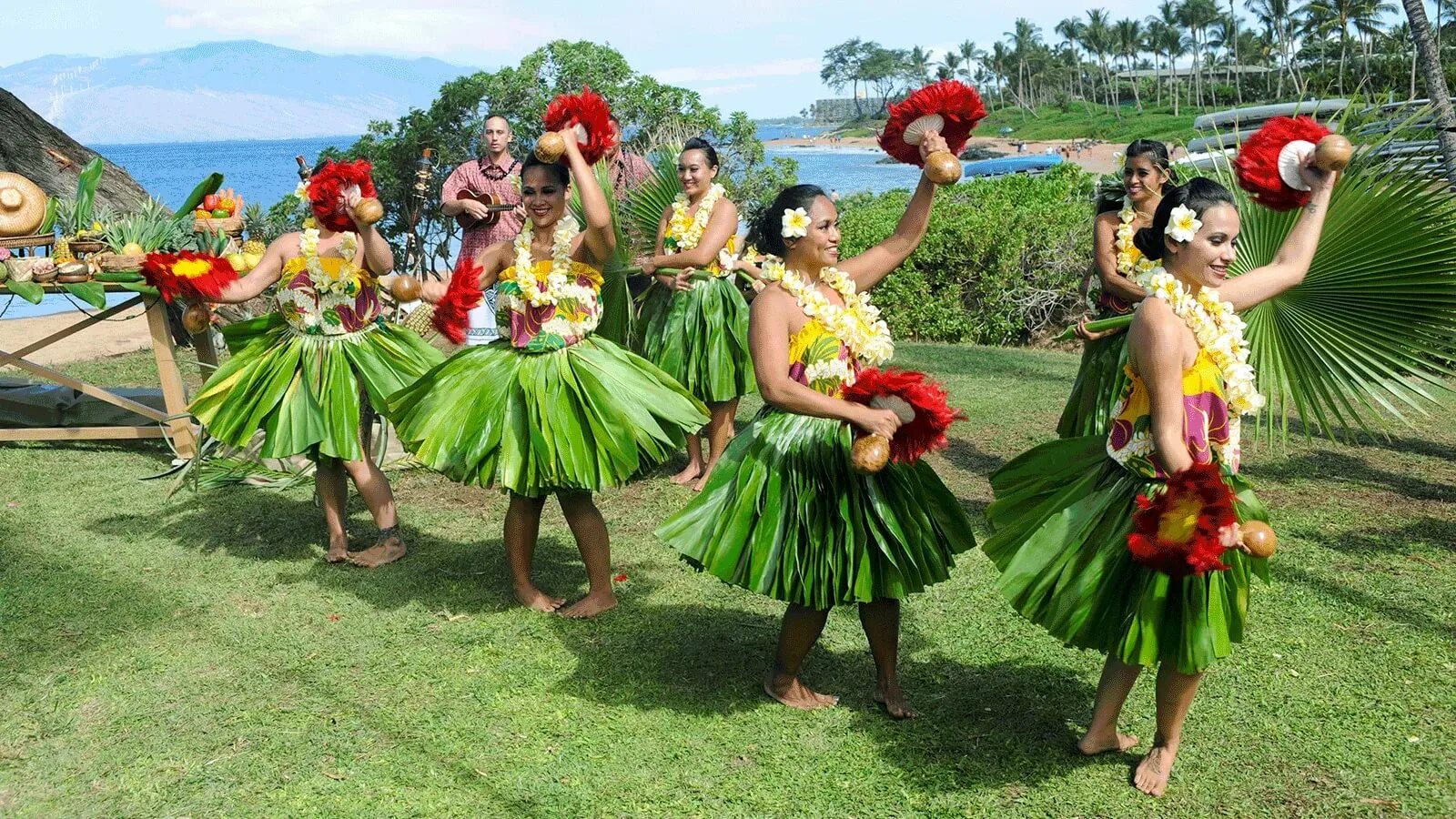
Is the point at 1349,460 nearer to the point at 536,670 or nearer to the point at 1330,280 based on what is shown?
the point at 1330,280

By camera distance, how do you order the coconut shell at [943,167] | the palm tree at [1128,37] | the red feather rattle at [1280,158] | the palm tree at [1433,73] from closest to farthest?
1. the red feather rattle at [1280,158]
2. the coconut shell at [943,167]
3. the palm tree at [1433,73]
4. the palm tree at [1128,37]

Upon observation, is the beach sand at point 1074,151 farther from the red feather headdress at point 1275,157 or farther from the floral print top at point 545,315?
the red feather headdress at point 1275,157

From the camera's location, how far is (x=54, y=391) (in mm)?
7496

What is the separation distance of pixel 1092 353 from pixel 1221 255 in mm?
1840

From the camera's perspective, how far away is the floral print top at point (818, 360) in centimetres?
340

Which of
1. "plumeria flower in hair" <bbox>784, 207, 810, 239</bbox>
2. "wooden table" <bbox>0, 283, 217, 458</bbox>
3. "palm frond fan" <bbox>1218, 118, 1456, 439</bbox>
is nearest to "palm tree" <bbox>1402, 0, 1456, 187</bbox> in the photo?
"palm frond fan" <bbox>1218, 118, 1456, 439</bbox>

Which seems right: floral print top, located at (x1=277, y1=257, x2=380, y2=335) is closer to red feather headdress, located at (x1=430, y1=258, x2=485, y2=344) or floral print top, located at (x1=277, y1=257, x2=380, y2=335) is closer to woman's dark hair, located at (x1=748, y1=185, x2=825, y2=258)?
red feather headdress, located at (x1=430, y1=258, x2=485, y2=344)

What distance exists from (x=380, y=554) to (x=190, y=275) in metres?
1.40

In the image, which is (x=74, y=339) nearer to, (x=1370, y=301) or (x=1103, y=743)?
(x=1103, y=743)

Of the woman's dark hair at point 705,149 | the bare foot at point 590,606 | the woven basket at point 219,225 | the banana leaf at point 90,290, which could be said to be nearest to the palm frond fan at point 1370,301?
the bare foot at point 590,606

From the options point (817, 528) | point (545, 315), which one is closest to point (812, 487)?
point (817, 528)

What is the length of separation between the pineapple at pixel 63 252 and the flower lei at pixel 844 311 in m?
4.68

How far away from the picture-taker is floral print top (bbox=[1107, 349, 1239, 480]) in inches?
117

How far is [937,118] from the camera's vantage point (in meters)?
3.45
